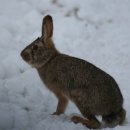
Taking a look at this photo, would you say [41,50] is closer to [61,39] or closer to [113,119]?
[113,119]

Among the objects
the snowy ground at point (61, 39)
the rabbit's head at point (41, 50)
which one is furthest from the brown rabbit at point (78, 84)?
the snowy ground at point (61, 39)

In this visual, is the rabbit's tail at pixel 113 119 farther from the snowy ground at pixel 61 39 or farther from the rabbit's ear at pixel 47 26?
the rabbit's ear at pixel 47 26

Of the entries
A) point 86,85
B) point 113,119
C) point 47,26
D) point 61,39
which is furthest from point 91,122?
point 61,39

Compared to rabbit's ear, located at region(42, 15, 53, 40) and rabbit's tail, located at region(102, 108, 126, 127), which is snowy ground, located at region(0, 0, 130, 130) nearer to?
rabbit's tail, located at region(102, 108, 126, 127)

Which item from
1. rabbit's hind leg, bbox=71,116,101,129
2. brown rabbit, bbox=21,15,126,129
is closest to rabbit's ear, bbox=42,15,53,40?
brown rabbit, bbox=21,15,126,129

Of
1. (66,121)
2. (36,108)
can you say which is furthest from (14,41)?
(66,121)
